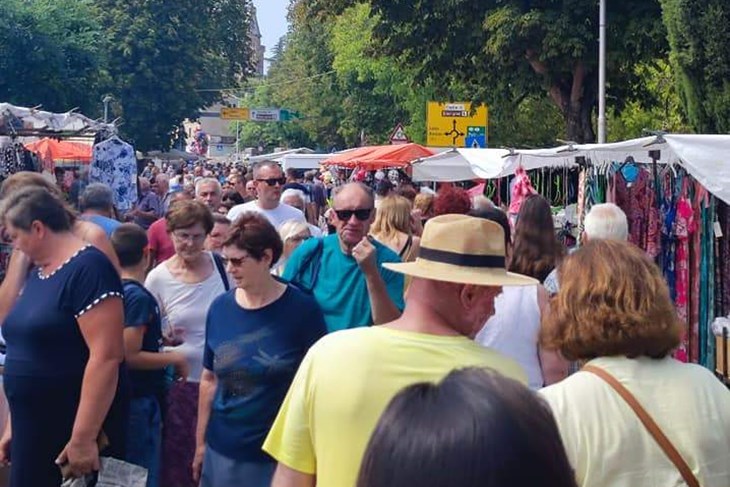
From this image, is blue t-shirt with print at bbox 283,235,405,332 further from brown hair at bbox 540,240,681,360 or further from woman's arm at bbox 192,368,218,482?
→ brown hair at bbox 540,240,681,360

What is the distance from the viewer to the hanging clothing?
639 inches

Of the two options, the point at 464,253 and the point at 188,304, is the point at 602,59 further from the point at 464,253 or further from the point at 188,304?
the point at 464,253

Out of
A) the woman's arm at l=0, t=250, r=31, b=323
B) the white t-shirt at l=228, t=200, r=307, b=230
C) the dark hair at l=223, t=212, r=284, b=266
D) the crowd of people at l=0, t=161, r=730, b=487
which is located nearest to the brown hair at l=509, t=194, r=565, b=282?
the crowd of people at l=0, t=161, r=730, b=487

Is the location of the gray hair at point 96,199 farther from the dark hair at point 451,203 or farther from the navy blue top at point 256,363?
the navy blue top at point 256,363

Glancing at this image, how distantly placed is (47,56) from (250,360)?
30663 millimetres

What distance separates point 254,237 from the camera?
15.4ft

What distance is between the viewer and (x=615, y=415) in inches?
114

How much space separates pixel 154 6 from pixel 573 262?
1956 inches

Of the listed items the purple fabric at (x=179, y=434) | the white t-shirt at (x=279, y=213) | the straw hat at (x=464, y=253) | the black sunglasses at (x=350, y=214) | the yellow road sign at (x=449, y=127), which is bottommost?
the purple fabric at (x=179, y=434)

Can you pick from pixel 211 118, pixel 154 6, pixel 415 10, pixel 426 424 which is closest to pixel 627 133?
pixel 415 10

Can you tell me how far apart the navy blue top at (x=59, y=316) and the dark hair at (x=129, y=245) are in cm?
104

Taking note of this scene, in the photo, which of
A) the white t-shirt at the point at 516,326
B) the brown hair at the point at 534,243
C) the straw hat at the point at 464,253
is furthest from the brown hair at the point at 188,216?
the straw hat at the point at 464,253

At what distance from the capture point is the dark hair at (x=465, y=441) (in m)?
1.33

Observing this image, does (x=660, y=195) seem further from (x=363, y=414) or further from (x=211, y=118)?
(x=211, y=118)
